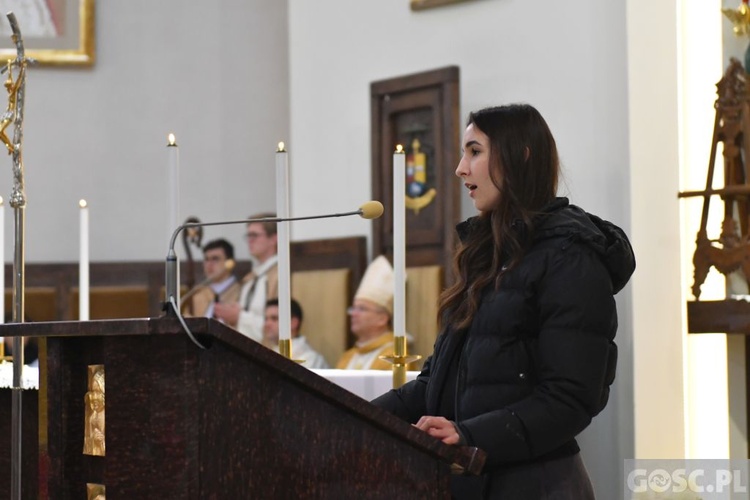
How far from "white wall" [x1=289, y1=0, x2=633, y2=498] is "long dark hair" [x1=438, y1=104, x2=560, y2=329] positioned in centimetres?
243

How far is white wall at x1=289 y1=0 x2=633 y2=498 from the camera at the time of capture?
5.07m

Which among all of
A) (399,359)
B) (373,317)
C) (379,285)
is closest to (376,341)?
(373,317)

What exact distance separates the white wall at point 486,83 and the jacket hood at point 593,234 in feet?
8.18

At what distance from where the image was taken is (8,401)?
2926 millimetres

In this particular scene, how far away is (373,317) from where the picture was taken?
6.05m

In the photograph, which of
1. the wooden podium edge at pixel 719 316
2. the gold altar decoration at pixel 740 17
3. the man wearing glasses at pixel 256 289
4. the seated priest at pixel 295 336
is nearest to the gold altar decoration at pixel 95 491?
the wooden podium edge at pixel 719 316

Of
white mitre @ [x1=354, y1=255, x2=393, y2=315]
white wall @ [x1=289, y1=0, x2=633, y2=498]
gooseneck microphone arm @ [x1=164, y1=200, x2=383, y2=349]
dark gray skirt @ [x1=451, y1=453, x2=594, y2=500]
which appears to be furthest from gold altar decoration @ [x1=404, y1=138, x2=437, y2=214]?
gooseneck microphone arm @ [x1=164, y1=200, x2=383, y2=349]

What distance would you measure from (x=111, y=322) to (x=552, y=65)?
13.3 feet

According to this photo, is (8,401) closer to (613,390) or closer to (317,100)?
(613,390)

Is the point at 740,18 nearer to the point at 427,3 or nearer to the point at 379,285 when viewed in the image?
the point at 427,3

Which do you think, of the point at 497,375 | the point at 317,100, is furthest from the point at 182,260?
the point at 497,375

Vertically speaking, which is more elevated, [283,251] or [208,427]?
[283,251]

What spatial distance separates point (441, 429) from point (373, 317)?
12.7ft

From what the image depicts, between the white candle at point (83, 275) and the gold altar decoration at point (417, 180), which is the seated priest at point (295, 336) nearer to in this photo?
the gold altar decoration at point (417, 180)
